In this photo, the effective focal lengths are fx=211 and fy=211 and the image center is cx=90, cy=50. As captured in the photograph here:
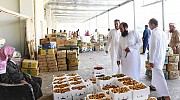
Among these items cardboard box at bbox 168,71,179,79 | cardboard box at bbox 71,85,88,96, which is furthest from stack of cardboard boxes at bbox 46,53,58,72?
cardboard box at bbox 71,85,88,96

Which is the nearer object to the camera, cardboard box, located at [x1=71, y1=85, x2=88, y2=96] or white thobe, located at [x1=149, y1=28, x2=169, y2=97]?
cardboard box, located at [x1=71, y1=85, x2=88, y2=96]

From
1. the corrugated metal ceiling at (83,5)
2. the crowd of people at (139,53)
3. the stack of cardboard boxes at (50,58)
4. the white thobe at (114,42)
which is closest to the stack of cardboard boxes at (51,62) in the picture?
the stack of cardboard boxes at (50,58)

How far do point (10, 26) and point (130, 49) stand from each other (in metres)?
4.29

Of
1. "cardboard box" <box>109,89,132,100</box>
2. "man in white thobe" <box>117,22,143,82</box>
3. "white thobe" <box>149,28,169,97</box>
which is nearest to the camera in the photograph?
"cardboard box" <box>109,89,132,100</box>

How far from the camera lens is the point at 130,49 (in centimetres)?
406

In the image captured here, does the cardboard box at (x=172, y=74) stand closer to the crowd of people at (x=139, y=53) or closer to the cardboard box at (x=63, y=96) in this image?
the crowd of people at (x=139, y=53)

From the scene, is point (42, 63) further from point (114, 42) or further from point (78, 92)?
point (78, 92)

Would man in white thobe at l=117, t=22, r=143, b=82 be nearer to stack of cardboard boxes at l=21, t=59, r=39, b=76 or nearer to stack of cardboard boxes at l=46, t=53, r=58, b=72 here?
stack of cardboard boxes at l=21, t=59, r=39, b=76

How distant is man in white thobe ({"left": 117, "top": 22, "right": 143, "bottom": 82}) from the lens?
4090 mm

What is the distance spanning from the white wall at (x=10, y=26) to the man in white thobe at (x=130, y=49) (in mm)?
3898

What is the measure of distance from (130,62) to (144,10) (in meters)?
7.91

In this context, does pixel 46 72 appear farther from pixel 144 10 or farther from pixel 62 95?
pixel 144 10

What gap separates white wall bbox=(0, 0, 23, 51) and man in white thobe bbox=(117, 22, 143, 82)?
3.90 m

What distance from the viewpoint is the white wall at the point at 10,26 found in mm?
6621
